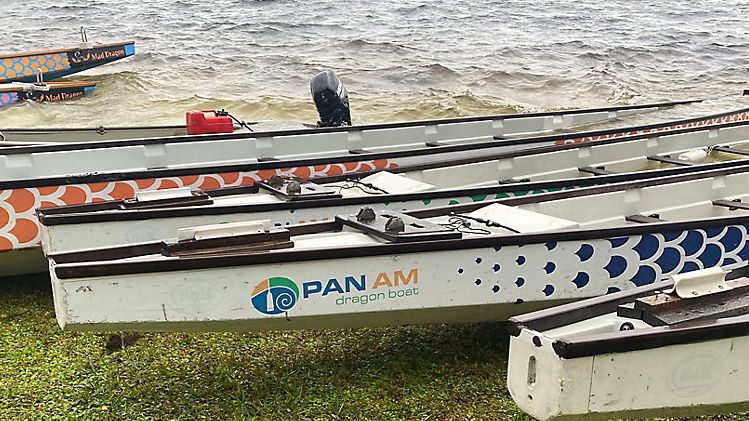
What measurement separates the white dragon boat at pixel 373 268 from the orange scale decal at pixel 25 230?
1558 millimetres

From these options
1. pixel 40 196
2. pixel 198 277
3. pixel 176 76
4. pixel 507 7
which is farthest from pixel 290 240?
pixel 507 7

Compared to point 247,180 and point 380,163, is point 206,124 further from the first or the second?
point 380,163

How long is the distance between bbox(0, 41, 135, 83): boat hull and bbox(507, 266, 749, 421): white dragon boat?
12717mm

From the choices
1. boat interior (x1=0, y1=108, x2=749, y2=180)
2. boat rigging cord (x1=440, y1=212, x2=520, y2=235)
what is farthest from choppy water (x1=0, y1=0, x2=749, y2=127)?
boat rigging cord (x1=440, y1=212, x2=520, y2=235)

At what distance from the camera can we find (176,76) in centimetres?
2027

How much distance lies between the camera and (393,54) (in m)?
21.9

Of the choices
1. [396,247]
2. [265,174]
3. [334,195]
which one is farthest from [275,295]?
[265,174]

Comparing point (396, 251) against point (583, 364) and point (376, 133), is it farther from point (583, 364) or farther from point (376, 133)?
point (376, 133)

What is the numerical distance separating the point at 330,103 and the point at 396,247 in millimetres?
3670

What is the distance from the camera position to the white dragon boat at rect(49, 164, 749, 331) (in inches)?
134

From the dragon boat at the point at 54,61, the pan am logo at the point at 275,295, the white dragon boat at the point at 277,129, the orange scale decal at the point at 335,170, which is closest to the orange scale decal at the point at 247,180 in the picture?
the orange scale decal at the point at 335,170

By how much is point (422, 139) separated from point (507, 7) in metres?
24.4

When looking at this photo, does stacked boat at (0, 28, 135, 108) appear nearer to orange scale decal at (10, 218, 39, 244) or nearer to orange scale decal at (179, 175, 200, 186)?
orange scale decal at (179, 175, 200, 186)

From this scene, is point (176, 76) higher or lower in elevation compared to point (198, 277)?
lower
